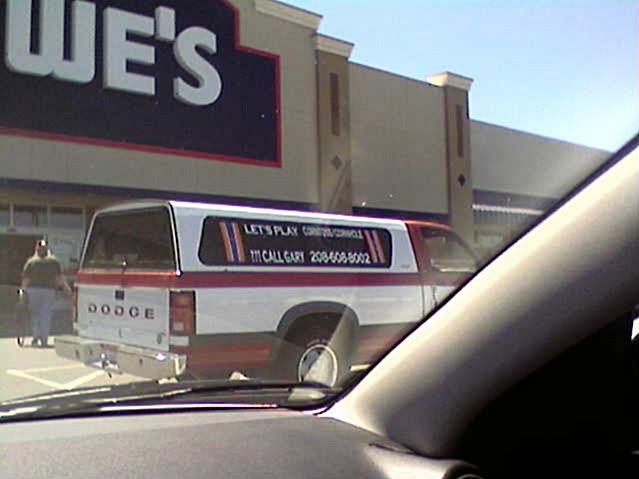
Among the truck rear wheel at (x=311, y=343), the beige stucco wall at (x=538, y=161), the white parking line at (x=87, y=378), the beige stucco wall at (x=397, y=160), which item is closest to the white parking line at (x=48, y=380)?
the white parking line at (x=87, y=378)

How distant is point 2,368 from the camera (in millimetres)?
6410

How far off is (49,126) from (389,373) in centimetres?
1118

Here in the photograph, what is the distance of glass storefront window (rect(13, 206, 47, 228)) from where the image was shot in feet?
43.1

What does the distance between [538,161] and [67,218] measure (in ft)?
36.6

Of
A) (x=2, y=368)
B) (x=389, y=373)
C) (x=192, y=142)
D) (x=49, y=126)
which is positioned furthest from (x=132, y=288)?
(x=49, y=126)

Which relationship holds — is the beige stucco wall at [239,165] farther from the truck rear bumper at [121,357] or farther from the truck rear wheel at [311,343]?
the truck rear bumper at [121,357]

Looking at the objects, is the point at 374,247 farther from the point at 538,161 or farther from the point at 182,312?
the point at 538,161

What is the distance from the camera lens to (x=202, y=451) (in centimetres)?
193

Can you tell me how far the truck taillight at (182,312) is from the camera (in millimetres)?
5395

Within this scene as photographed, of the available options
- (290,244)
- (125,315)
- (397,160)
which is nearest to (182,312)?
(125,315)

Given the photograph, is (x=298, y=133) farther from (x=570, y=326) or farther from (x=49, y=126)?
(x=570, y=326)

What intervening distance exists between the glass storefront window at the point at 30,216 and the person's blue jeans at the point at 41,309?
628 centimetres

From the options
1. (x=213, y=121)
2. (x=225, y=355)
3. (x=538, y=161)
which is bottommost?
(x=225, y=355)

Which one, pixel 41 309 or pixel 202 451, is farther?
pixel 41 309
